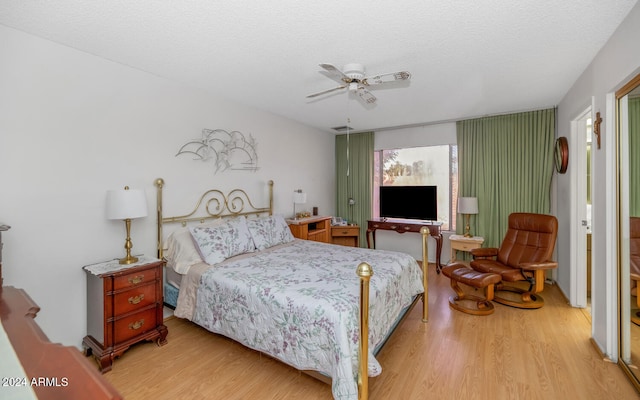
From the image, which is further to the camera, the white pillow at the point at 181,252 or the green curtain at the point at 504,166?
the green curtain at the point at 504,166

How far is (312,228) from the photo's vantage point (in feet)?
16.0

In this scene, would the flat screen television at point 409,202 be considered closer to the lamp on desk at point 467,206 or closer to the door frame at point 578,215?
the lamp on desk at point 467,206

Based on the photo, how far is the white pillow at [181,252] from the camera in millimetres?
2803

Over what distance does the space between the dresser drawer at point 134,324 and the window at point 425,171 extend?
433cm

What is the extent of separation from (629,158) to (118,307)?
404 cm

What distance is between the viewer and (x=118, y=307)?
2.31 m

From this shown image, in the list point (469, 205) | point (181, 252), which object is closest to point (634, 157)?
point (469, 205)

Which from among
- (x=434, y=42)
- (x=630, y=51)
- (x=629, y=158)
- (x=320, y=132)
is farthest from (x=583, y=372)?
(x=320, y=132)

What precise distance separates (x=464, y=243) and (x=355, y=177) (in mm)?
2413

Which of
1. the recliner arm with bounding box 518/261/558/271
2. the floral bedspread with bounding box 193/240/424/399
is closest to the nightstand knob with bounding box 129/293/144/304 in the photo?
the floral bedspread with bounding box 193/240/424/399

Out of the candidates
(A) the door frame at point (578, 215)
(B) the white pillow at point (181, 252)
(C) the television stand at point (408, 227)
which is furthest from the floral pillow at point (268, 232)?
(A) the door frame at point (578, 215)

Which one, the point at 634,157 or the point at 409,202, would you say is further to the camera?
the point at 409,202

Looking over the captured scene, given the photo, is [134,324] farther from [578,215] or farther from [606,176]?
[578,215]

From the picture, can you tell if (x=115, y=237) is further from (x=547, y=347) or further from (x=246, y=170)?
(x=547, y=347)
